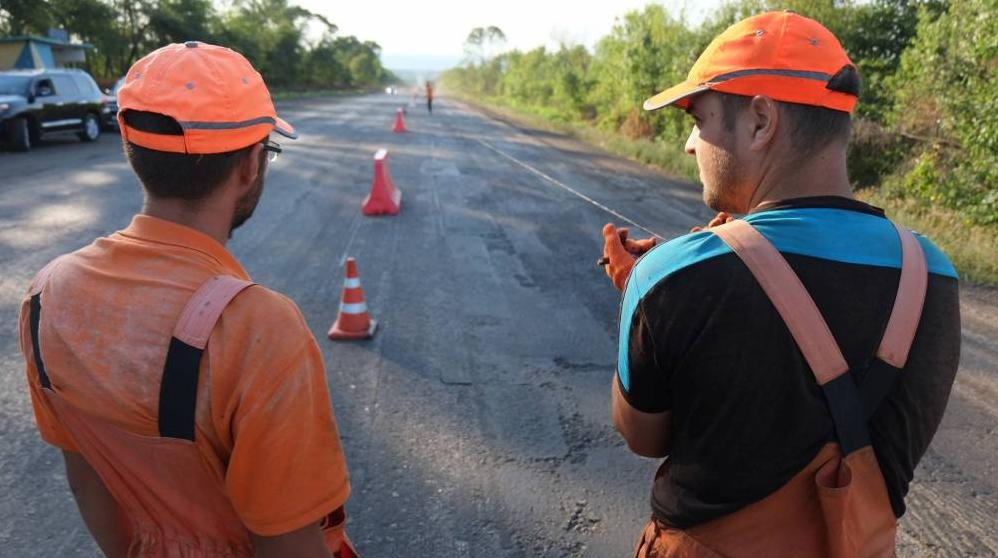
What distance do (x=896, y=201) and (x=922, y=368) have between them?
1131 centimetres

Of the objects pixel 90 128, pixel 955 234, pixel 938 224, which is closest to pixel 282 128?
pixel 955 234

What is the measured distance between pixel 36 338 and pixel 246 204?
494 millimetres

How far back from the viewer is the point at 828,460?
53.8 inches

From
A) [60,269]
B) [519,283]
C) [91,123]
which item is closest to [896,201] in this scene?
[519,283]

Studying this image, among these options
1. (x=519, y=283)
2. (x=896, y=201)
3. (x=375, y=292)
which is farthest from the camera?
(x=896, y=201)

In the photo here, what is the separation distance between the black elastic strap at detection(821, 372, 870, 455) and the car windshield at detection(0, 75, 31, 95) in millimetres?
18355

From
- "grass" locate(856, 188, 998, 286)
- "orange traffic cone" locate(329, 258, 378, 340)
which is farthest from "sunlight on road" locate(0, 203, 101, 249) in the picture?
"grass" locate(856, 188, 998, 286)

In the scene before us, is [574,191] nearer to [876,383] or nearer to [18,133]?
[876,383]

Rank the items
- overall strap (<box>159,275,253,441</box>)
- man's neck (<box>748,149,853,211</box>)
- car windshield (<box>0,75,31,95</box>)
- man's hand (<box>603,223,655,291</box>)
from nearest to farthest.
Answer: overall strap (<box>159,275,253,441</box>)
man's neck (<box>748,149,853,211</box>)
man's hand (<box>603,223,655,291</box>)
car windshield (<box>0,75,31,95</box>)

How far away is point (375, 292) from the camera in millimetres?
6312

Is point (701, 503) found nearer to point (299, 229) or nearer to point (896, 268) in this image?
point (896, 268)

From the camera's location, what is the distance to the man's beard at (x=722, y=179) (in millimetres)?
1539

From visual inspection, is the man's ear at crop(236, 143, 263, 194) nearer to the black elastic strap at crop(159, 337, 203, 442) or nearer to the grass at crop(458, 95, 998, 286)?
the black elastic strap at crop(159, 337, 203, 442)

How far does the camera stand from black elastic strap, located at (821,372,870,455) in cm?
131
